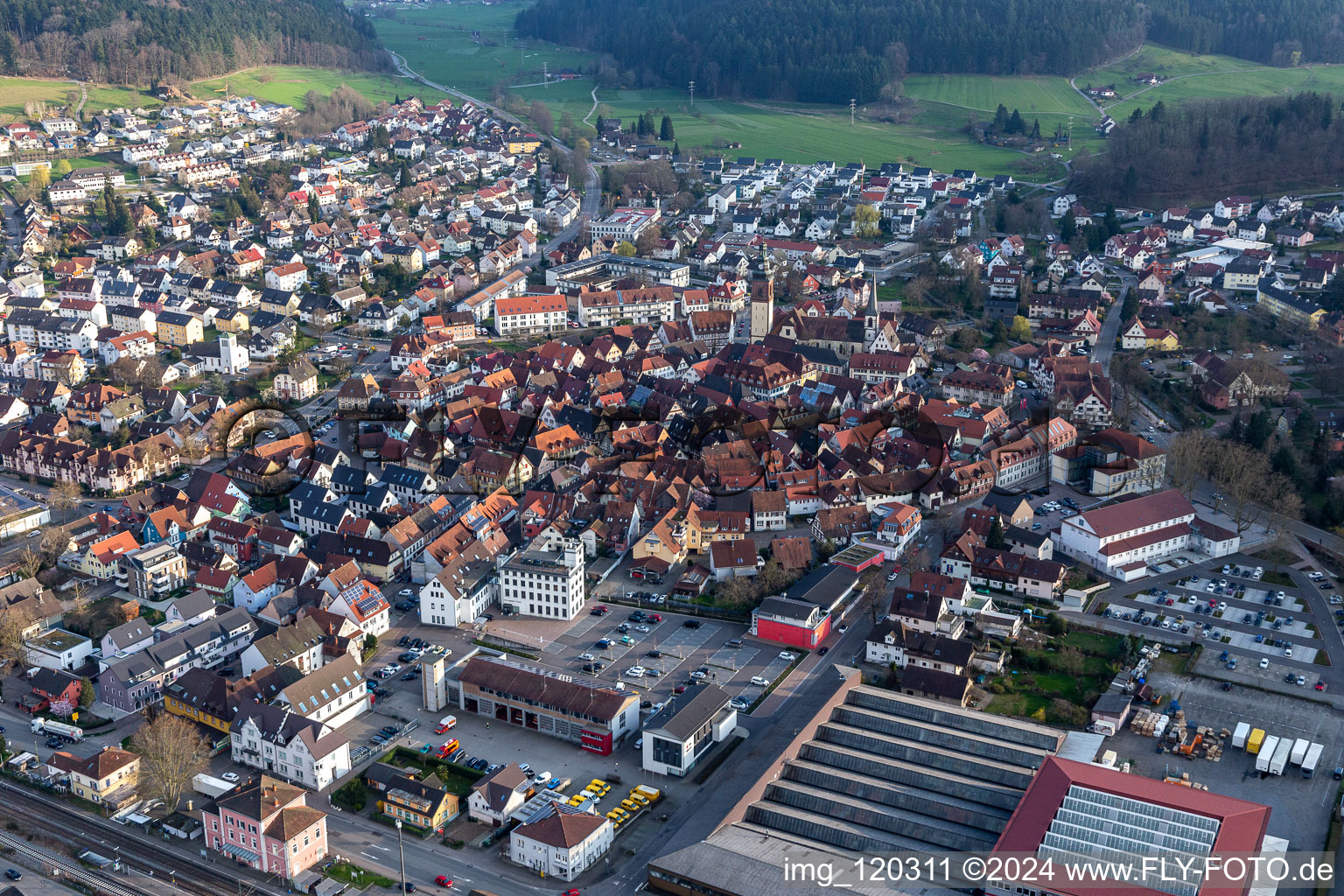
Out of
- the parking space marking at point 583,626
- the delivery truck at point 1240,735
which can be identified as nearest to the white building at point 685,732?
the parking space marking at point 583,626

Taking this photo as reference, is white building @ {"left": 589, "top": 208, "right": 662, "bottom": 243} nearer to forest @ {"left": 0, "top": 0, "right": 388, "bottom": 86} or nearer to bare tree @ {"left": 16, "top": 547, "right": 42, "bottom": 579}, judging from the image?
bare tree @ {"left": 16, "top": 547, "right": 42, "bottom": 579}

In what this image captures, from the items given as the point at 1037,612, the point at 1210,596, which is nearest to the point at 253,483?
the point at 1037,612

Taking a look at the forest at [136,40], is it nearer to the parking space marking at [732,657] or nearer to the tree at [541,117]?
the tree at [541,117]

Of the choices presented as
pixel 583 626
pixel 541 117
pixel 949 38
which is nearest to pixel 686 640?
pixel 583 626

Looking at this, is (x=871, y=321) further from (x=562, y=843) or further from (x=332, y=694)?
(x=562, y=843)

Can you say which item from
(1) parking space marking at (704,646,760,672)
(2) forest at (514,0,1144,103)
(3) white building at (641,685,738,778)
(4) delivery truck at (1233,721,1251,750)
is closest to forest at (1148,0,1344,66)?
(2) forest at (514,0,1144,103)

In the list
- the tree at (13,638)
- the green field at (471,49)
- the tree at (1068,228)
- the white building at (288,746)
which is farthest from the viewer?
the green field at (471,49)
